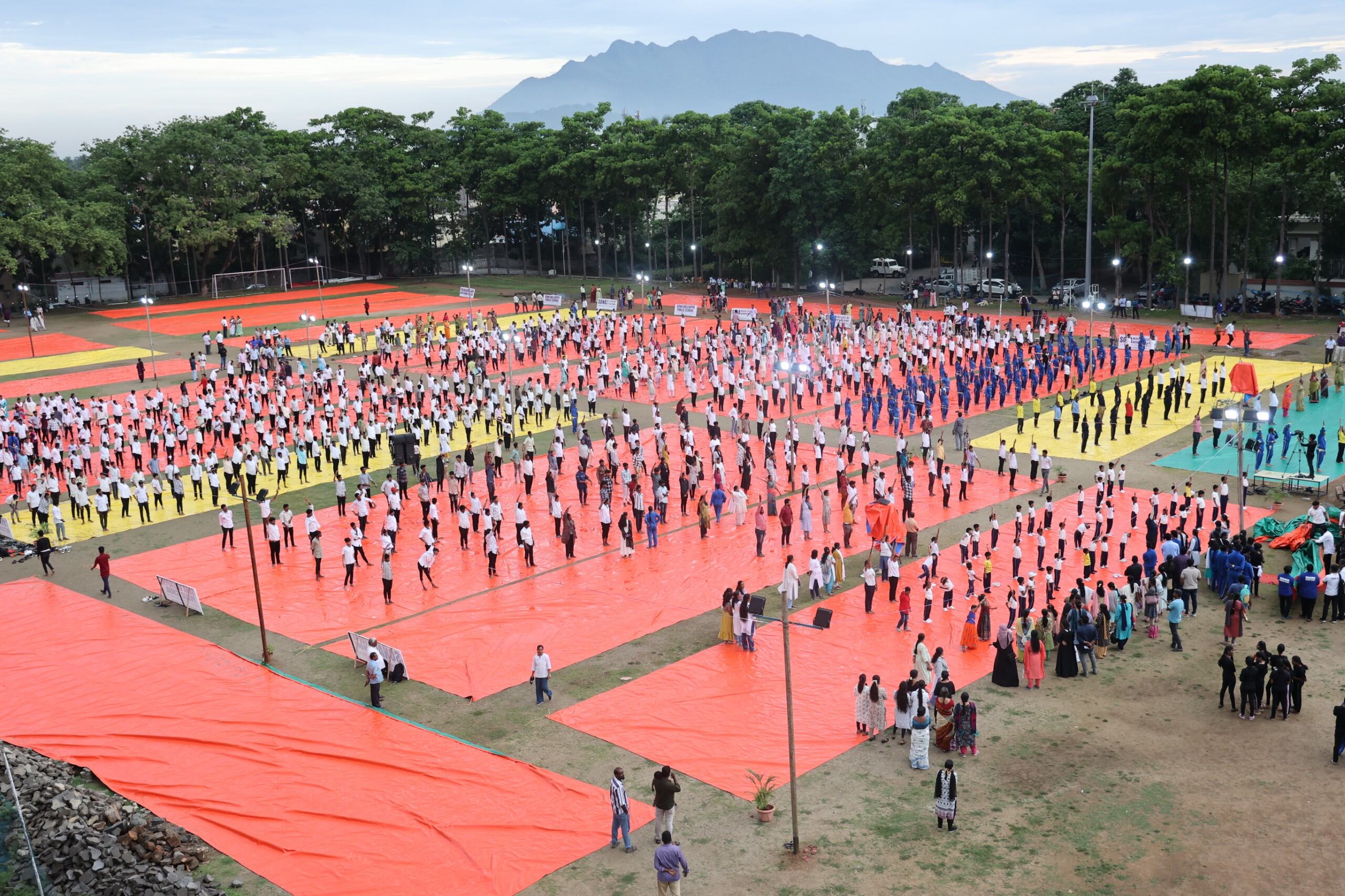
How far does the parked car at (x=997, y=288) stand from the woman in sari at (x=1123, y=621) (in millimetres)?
45345

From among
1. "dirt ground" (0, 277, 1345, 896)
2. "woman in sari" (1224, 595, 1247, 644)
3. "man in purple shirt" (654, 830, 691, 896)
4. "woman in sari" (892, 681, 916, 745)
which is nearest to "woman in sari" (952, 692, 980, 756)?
"dirt ground" (0, 277, 1345, 896)

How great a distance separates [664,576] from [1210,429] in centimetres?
2045

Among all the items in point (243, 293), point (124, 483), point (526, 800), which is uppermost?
point (243, 293)

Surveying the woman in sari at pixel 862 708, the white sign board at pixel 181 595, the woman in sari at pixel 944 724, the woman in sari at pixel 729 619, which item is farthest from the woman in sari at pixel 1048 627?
the white sign board at pixel 181 595

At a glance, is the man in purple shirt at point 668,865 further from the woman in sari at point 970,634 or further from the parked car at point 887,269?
the parked car at point 887,269

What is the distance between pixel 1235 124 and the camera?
4975 centimetres

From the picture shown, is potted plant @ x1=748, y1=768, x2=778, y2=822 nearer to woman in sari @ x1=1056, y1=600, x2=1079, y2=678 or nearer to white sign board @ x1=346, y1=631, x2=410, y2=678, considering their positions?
woman in sari @ x1=1056, y1=600, x2=1079, y2=678

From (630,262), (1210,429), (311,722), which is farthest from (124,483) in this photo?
(630,262)

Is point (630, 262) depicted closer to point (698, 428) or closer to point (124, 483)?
point (698, 428)

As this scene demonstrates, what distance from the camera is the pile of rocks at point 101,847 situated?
13875mm

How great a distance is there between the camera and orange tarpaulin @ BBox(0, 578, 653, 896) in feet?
46.6

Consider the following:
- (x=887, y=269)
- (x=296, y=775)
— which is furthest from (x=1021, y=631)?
(x=887, y=269)

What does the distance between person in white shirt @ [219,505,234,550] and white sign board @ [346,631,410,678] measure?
28.0ft

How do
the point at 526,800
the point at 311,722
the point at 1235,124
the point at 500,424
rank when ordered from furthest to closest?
the point at 1235,124 → the point at 500,424 → the point at 311,722 → the point at 526,800
